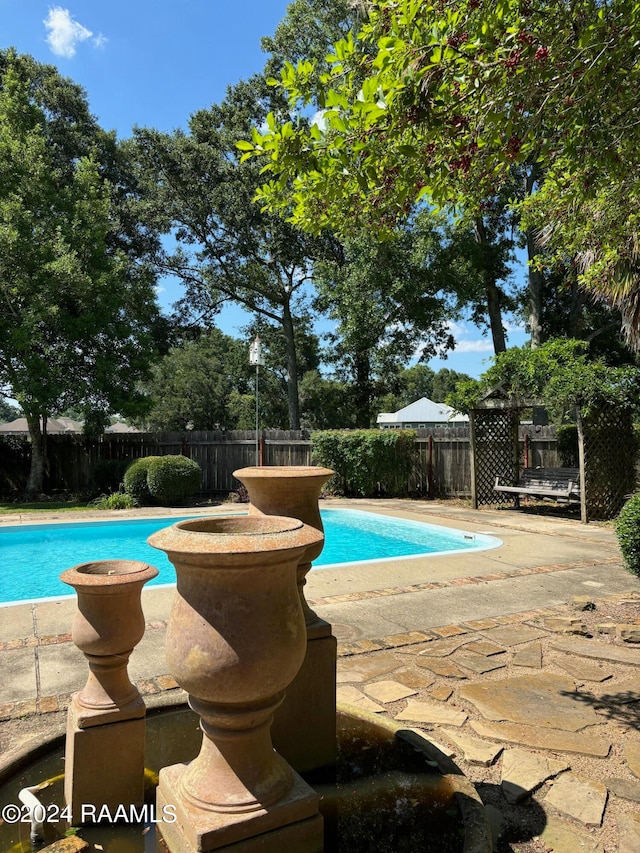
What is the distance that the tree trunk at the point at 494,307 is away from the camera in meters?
18.2

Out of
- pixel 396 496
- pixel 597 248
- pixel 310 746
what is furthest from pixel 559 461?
pixel 310 746

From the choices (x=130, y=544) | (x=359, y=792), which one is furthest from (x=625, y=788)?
(x=130, y=544)

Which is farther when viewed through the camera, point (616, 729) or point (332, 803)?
point (616, 729)

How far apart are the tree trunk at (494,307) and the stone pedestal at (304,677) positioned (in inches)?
689

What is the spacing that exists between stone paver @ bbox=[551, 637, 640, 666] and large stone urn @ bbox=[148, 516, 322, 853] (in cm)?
285

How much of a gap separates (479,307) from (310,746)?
768 inches

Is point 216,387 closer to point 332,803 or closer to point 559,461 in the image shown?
point 559,461

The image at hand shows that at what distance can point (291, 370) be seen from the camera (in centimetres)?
2167

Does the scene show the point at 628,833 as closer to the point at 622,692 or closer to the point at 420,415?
the point at 622,692

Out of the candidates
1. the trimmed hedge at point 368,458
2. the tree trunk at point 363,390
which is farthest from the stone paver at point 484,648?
the tree trunk at point 363,390

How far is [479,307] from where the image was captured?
1988 cm

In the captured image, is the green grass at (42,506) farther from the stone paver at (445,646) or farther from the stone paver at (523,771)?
the stone paver at (523,771)

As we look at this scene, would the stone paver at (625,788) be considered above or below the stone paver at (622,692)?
above

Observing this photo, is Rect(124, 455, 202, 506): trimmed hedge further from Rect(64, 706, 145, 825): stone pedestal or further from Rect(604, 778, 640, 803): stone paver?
Rect(604, 778, 640, 803): stone paver
